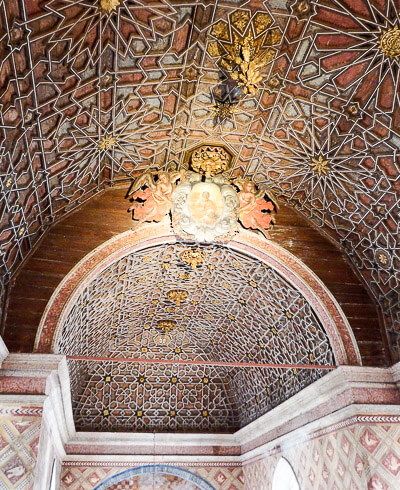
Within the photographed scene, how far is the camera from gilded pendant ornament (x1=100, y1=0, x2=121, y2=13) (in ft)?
18.3

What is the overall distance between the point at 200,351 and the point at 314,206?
6.34 meters

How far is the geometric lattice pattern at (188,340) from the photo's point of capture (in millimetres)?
9188

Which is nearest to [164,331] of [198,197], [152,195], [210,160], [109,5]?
[152,195]

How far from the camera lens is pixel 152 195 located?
8711 mm

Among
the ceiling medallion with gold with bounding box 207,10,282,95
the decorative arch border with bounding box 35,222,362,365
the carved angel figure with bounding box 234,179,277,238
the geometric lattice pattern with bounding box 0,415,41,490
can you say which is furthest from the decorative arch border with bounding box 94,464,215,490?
the ceiling medallion with gold with bounding box 207,10,282,95

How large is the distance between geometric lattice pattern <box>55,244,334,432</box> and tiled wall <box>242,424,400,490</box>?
1199 mm

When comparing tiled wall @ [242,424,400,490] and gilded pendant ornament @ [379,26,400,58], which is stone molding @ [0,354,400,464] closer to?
tiled wall @ [242,424,400,490]

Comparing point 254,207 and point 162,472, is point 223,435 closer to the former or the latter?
point 162,472

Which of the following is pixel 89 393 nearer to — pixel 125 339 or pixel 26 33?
pixel 125 339

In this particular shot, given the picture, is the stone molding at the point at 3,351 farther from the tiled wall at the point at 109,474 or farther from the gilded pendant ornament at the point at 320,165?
the tiled wall at the point at 109,474

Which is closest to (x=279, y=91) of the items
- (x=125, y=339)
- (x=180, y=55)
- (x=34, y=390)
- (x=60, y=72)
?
(x=180, y=55)

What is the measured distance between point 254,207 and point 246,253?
87 centimetres

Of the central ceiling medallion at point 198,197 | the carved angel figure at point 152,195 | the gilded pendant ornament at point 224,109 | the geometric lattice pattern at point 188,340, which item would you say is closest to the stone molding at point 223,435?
the geometric lattice pattern at point 188,340

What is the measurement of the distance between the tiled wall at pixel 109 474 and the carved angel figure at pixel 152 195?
7.44 meters
